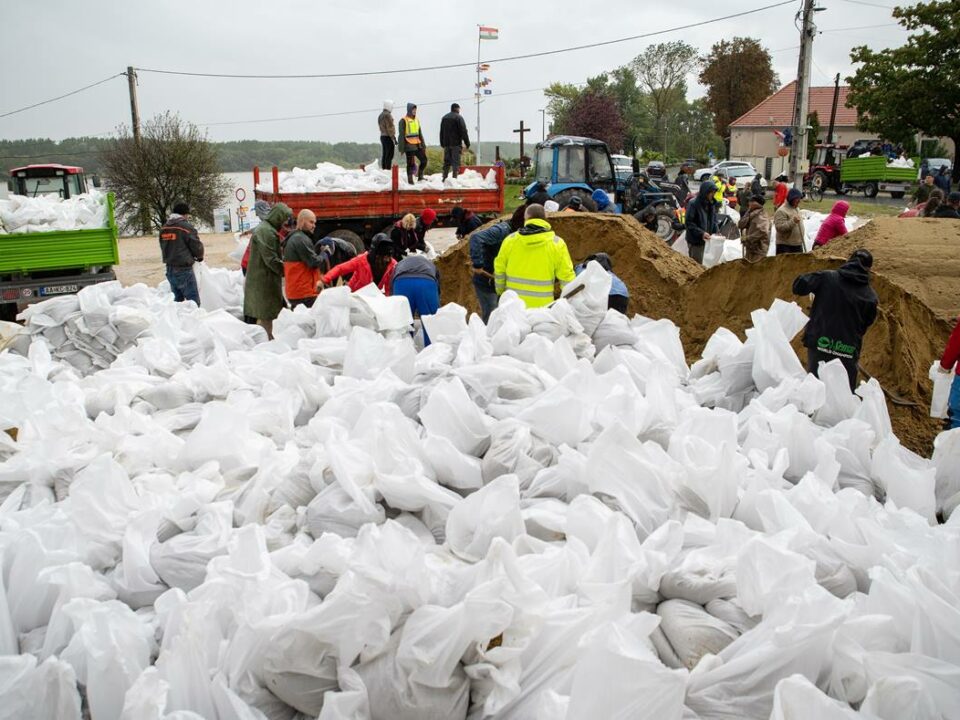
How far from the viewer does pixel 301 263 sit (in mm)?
6957

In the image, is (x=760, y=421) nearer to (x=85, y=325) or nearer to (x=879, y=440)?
(x=879, y=440)

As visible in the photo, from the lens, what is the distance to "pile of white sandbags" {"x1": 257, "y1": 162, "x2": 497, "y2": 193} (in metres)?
12.6

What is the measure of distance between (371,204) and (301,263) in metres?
5.73

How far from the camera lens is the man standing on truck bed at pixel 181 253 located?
842 centimetres

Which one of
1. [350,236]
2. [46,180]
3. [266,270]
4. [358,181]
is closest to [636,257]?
[266,270]

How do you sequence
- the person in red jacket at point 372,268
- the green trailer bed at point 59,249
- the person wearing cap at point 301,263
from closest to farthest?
the person in red jacket at point 372,268
the person wearing cap at point 301,263
the green trailer bed at point 59,249

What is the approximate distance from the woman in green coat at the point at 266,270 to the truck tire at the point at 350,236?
4935 mm

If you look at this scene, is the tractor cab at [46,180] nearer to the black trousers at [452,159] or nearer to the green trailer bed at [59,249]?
the green trailer bed at [59,249]

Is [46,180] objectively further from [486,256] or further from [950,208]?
[950,208]

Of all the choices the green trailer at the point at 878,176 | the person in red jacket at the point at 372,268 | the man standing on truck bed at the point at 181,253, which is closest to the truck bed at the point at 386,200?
the man standing on truck bed at the point at 181,253

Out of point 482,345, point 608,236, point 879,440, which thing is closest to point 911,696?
point 879,440

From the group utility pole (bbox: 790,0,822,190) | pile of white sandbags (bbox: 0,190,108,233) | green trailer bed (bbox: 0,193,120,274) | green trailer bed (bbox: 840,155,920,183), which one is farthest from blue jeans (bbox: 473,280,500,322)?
green trailer bed (bbox: 840,155,920,183)

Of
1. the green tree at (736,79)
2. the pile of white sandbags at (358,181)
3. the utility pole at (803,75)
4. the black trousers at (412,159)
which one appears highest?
the green tree at (736,79)

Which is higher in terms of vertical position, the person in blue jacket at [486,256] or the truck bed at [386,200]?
the truck bed at [386,200]
